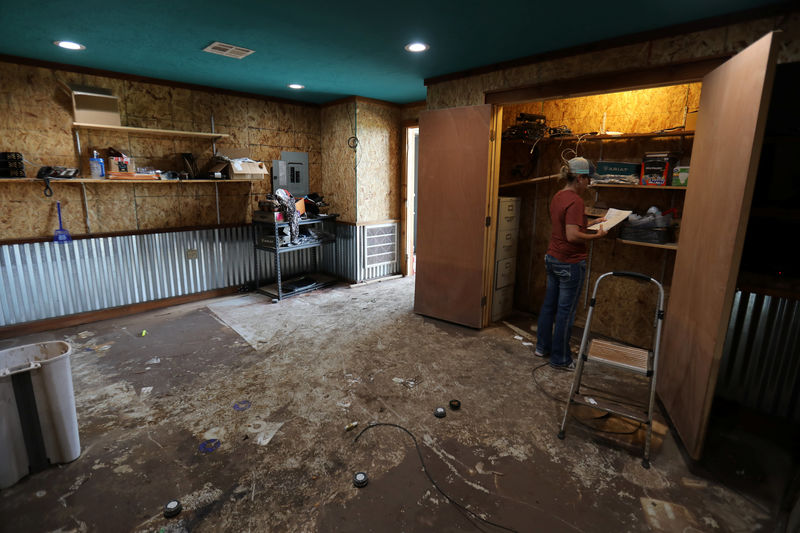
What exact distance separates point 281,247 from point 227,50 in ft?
8.10

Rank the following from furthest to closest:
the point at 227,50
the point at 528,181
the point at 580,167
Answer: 1. the point at 528,181
2. the point at 227,50
3. the point at 580,167

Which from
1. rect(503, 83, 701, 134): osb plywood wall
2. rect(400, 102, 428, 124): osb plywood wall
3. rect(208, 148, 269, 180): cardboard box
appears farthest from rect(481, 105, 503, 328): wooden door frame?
rect(208, 148, 269, 180): cardboard box

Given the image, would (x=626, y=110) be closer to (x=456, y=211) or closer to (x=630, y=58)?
(x=630, y=58)

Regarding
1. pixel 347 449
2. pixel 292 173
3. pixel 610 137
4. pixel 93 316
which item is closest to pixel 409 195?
pixel 292 173

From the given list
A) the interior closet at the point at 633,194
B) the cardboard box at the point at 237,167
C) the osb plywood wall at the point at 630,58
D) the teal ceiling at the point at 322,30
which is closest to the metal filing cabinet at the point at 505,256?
the interior closet at the point at 633,194

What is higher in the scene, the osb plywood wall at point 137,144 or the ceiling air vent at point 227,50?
the ceiling air vent at point 227,50

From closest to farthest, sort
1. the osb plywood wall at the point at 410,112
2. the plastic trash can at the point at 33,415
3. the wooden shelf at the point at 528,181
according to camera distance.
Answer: the plastic trash can at the point at 33,415 < the wooden shelf at the point at 528,181 < the osb plywood wall at the point at 410,112

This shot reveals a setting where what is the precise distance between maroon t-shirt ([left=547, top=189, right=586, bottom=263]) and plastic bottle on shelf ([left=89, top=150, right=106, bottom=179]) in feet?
15.4

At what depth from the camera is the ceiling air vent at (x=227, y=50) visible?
344cm

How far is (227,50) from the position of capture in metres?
3.56

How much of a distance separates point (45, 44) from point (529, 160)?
15.7ft

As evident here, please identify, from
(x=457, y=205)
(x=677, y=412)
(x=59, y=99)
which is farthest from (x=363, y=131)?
(x=677, y=412)

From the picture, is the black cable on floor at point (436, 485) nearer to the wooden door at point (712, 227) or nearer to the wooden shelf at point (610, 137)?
the wooden door at point (712, 227)

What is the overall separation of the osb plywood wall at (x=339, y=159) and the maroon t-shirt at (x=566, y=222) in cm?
336
